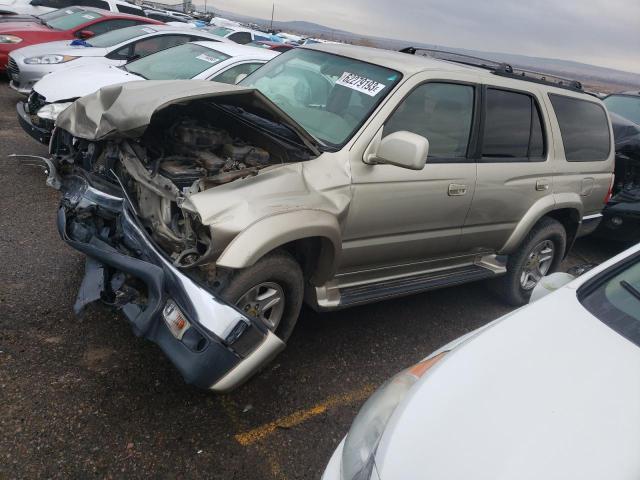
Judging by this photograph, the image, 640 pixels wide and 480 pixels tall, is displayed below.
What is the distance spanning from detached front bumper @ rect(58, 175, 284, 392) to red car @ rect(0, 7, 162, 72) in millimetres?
7540

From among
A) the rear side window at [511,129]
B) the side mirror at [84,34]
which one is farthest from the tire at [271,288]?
the side mirror at [84,34]

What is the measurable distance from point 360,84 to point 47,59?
225 inches

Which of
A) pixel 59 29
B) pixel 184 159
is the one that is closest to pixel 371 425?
pixel 184 159

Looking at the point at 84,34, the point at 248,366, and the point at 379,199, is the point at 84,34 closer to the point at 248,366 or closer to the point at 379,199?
the point at 379,199

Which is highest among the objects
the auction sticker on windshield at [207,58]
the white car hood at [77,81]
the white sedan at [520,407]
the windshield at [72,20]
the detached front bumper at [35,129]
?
the white sedan at [520,407]

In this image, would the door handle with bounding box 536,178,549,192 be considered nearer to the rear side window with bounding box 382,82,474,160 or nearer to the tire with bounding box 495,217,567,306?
the tire with bounding box 495,217,567,306

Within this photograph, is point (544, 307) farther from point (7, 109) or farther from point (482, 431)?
point (7, 109)

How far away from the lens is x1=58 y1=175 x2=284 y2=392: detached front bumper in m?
2.32

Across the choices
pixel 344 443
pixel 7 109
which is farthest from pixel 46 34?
pixel 344 443

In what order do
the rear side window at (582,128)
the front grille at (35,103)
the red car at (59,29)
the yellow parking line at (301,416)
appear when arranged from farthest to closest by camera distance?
the red car at (59,29) < the front grille at (35,103) < the rear side window at (582,128) < the yellow parking line at (301,416)

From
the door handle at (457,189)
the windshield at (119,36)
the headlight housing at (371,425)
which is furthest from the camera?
the windshield at (119,36)

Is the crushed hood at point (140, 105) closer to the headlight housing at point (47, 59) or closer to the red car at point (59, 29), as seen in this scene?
the headlight housing at point (47, 59)

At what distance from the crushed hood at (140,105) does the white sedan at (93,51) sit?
418 centimetres

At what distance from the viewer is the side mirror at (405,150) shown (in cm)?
281
